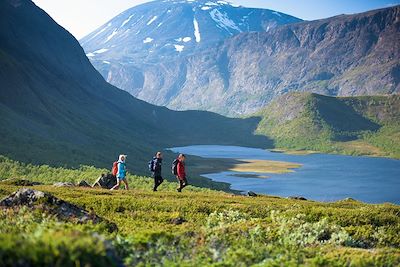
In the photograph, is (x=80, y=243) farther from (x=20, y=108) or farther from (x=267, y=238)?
(x=20, y=108)

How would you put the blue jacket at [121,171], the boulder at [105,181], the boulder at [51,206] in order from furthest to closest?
the boulder at [105,181], the blue jacket at [121,171], the boulder at [51,206]

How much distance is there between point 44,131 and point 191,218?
171322 millimetres

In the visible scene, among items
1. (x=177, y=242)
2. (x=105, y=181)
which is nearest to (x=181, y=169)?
(x=105, y=181)

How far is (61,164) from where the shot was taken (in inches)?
5153

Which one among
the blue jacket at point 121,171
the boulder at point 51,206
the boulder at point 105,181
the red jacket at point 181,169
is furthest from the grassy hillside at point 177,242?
the boulder at point 105,181

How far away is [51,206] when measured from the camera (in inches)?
807

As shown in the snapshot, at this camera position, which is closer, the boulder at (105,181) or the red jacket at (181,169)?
the red jacket at (181,169)

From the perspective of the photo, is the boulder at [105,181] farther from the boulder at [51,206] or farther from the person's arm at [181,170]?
the boulder at [51,206]

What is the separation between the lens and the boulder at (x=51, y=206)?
19250mm

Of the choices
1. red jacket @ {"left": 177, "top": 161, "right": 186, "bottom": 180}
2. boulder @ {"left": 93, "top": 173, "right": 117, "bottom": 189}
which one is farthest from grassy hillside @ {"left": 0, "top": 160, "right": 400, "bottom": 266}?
boulder @ {"left": 93, "top": 173, "right": 117, "bottom": 189}

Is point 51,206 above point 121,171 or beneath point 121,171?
above

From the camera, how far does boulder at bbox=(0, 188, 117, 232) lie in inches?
758

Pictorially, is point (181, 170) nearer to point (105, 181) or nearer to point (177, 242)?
point (105, 181)

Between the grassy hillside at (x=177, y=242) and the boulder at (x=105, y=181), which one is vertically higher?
the grassy hillside at (x=177, y=242)
